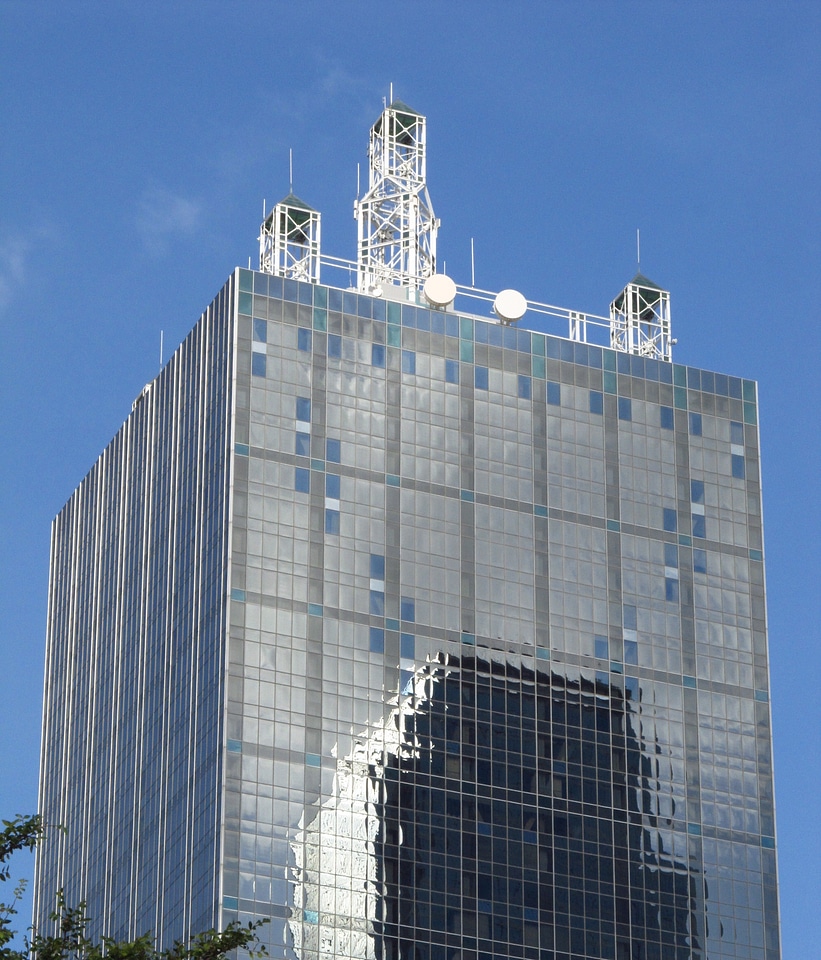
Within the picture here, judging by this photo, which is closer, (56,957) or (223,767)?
(56,957)

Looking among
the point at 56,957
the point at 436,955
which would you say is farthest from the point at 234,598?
the point at 56,957

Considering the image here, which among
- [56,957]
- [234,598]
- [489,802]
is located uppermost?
[234,598]

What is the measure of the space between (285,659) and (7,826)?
99.4 metres

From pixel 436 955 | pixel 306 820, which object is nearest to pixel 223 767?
pixel 306 820

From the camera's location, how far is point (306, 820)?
19238cm

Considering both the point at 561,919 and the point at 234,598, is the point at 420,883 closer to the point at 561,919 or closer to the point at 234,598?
the point at 561,919

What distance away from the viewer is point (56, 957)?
101688 mm

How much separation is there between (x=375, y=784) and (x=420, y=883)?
331 inches

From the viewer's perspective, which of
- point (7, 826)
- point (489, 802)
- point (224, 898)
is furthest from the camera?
point (489, 802)

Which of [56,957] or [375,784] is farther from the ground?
[375,784]

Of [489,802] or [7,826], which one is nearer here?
[7,826]

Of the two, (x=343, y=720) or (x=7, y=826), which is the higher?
(x=343, y=720)

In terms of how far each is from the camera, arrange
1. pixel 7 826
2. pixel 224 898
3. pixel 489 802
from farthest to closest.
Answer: pixel 489 802
pixel 224 898
pixel 7 826

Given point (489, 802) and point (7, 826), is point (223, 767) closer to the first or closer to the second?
point (489, 802)
